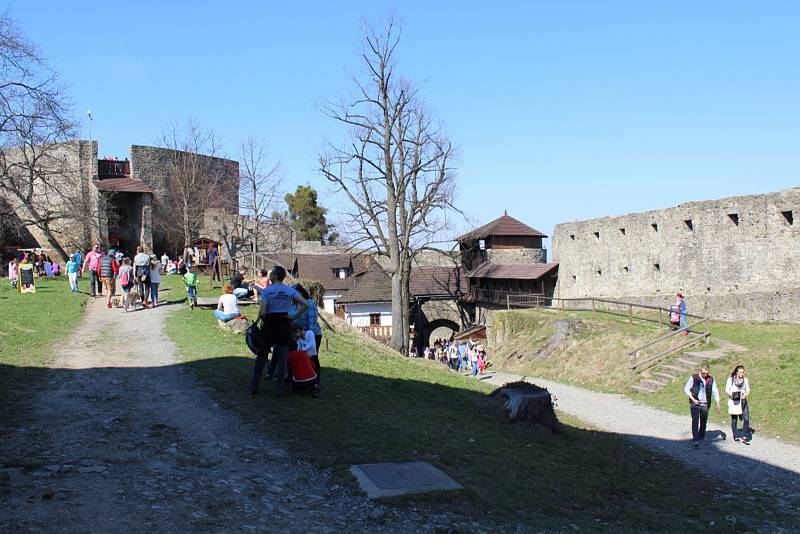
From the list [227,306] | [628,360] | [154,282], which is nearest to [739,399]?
[628,360]

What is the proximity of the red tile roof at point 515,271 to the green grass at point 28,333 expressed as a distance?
25283 millimetres

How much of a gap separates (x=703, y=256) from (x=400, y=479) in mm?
25387

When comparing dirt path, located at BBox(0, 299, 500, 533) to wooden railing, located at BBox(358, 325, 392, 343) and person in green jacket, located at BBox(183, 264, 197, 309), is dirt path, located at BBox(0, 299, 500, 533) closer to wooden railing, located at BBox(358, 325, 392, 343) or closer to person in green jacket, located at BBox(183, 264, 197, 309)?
person in green jacket, located at BBox(183, 264, 197, 309)

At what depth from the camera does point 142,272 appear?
19281 millimetres

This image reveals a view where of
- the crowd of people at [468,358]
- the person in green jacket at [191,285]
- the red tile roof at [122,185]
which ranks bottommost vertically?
the crowd of people at [468,358]

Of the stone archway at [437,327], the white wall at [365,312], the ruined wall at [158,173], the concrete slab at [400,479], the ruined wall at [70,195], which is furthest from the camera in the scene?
the stone archway at [437,327]

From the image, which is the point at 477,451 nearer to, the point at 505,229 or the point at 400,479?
the point at 400,479

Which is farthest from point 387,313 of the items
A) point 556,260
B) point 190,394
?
point 190,394

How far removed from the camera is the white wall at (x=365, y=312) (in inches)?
1684

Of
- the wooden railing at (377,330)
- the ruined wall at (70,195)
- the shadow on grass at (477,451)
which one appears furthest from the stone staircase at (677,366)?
the ruined wall at (70,195)

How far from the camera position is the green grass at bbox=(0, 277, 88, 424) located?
363 inches

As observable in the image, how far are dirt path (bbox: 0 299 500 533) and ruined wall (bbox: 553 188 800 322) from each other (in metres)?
20.8

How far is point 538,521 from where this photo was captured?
6.42 meters

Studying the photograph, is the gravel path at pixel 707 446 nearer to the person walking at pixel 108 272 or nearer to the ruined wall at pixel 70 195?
the person walking at pixel 108 272
